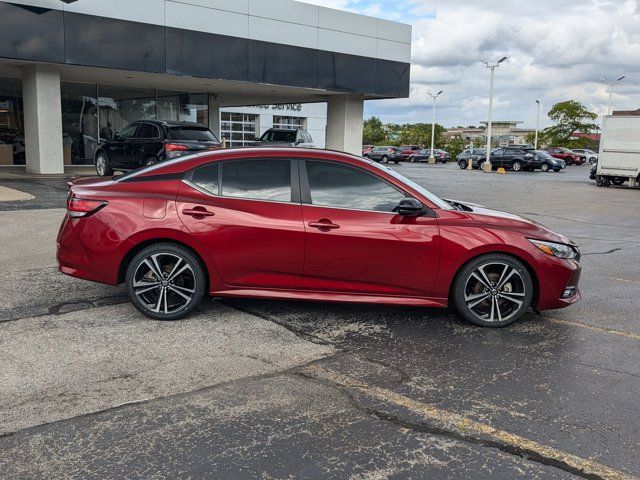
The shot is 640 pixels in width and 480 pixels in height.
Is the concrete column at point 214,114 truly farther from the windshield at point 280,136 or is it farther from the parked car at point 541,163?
the parked car at point 541,163

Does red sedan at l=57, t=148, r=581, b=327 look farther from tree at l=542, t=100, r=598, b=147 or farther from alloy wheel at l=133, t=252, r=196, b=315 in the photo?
tree at l=542, t=100, r=598, b=147

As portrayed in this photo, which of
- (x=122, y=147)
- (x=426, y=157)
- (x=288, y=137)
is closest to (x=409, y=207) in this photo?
(x=122, y=147)

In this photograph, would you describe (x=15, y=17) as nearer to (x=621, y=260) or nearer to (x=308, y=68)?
(x=308, y=68)

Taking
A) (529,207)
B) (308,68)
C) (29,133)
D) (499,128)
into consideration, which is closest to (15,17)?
(29,133)

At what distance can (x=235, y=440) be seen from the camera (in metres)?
3.34

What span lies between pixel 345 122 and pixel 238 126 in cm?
2763

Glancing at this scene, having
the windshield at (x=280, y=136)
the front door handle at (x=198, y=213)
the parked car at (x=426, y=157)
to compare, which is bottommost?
the front door handle at (x=198, y=213)

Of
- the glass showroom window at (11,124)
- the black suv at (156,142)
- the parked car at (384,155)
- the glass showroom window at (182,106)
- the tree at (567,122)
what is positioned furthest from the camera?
the tree at (567,122)

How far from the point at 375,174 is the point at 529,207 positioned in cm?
1305

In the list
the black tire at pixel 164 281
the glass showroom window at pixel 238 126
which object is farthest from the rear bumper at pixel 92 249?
the glass showroom window at pixel 238 126

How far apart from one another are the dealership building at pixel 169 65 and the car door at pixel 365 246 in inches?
564

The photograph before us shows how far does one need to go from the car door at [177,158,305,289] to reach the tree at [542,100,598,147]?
92890 millimetres

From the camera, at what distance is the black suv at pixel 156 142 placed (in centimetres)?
1648

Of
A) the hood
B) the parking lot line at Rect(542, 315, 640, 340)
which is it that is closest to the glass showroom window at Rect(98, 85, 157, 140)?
the hood
